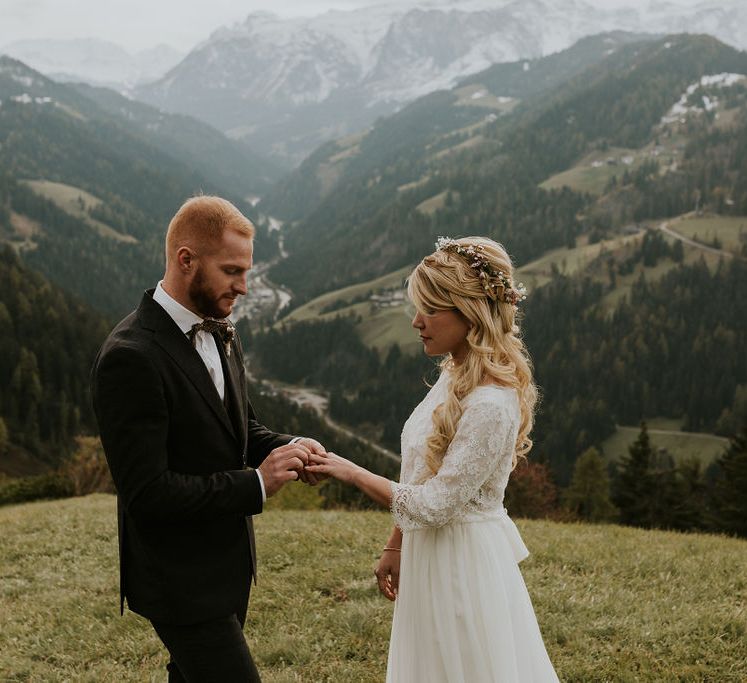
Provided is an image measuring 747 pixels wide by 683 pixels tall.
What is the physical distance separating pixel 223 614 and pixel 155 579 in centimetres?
59

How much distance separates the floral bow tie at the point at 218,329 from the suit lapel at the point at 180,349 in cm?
10

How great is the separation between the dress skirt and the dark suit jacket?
1.56m

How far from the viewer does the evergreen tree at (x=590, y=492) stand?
2704 inches

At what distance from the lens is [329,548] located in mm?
12867

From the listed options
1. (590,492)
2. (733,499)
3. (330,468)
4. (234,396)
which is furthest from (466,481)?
(590,492)

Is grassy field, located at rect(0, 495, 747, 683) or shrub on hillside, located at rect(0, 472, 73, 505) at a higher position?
grassy field, located at rect(0, 495, 747, 683)

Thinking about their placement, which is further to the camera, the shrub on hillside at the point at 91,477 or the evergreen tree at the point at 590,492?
the evergreen tree at the point at 590,492

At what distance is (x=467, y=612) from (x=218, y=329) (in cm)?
318

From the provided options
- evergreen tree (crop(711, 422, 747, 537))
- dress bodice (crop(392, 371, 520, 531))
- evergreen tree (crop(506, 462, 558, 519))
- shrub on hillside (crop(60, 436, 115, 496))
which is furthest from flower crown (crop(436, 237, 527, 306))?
evergreen tree (crop(506, 462, 558, 519))

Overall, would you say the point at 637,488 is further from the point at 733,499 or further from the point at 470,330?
the point at 470,330

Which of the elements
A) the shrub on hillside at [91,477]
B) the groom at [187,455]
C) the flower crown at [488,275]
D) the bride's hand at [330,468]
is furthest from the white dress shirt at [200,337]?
the shrub on hillside at [91,477]

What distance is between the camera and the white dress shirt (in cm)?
533

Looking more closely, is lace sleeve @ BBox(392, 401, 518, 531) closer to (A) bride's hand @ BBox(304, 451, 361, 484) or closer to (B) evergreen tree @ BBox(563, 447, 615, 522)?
(A) bride's hand @ BBox(304, 451, 361, 484)

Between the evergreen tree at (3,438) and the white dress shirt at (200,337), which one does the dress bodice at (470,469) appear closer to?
the white dress shirt at (200,337)
